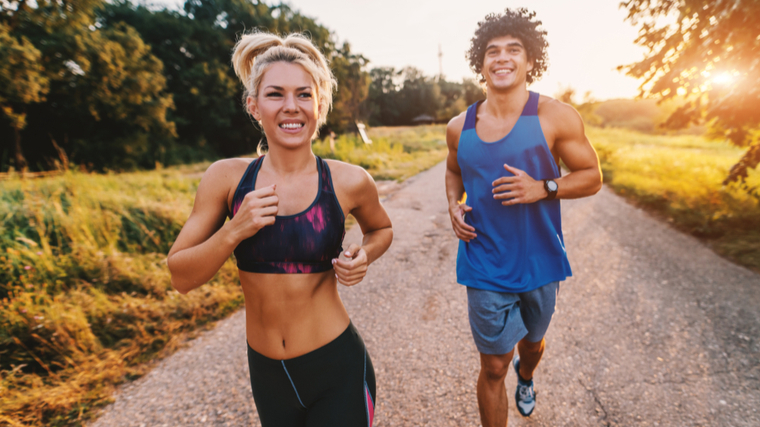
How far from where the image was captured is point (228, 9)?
109ft

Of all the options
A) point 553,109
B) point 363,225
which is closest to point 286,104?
point 363,225

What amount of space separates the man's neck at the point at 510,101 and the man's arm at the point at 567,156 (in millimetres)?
118

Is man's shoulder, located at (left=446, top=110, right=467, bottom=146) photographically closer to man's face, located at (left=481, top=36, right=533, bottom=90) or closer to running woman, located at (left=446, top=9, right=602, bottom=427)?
running woman, located at (left=446, top=9, right=602, bottom=427)

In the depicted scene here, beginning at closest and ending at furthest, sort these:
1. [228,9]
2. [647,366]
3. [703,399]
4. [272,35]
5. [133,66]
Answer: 1. [272,35]
2. [703,399]
3. [647,366]
4. [133,66]
5. [228,9]

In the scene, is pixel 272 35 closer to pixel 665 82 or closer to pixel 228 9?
pixel 665 82

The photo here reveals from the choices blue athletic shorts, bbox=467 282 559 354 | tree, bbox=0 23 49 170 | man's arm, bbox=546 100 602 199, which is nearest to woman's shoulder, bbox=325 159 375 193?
blue athletic shorts, bbox=467 282 559 354

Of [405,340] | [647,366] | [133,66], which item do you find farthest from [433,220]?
[133,66]

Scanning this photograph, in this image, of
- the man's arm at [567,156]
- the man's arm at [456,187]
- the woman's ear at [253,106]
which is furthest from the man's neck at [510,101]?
the woman's ear at [253,106]

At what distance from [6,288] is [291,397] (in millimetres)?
3933

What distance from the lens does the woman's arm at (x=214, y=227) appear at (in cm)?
121

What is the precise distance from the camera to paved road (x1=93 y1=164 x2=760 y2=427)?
2441 mm

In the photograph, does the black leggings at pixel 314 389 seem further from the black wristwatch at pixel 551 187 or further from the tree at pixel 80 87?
the tree at pixel 80 87

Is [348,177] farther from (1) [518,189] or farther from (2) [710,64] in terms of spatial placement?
(2) [710,64]

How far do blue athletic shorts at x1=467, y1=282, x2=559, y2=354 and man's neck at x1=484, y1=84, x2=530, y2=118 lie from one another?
3.34 feet
